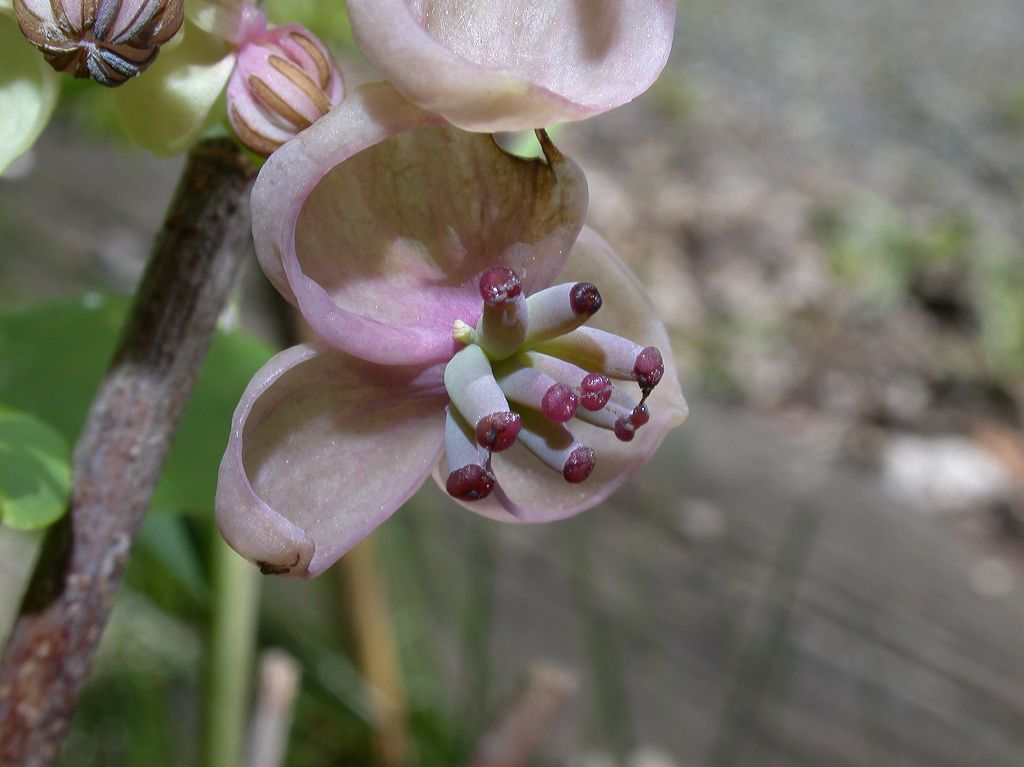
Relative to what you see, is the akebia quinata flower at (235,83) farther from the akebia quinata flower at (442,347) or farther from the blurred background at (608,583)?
the blurred background at (608,583)

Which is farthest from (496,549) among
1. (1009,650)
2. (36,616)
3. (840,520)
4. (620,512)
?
(36,616)

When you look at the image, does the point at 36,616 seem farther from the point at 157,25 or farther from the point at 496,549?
the point at 496,549

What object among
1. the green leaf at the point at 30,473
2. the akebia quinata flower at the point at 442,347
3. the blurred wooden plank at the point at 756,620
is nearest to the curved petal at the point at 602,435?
the akebia quinata flower at the point at 442,347

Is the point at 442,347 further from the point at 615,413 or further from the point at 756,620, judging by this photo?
the point at 756,620

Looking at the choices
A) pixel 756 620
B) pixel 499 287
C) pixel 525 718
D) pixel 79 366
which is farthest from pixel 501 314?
pixel 756 620

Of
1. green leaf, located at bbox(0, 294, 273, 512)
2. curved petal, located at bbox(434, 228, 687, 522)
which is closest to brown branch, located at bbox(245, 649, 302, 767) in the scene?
green leaf, located at bbox(0, 294, 273, 512)

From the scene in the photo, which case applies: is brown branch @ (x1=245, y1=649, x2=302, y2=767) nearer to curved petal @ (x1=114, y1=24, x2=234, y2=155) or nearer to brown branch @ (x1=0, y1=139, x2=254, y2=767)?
brown branch @ (x1=0, y1=139, x2=254, y2=767)
